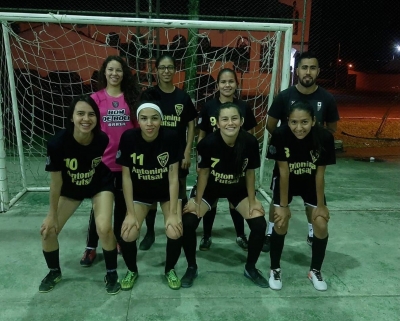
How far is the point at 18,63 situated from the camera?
6156 mm

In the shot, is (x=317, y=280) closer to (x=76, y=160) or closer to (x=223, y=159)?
Answer: (x=223, y=159)

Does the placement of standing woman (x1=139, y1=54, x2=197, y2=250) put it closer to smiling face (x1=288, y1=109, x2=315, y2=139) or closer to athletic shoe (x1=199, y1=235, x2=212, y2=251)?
athletic shoe (x1=199, y1=235, x2=212, y2=251)

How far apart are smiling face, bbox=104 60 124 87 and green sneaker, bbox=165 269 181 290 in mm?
1611

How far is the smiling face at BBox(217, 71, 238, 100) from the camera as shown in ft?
11.5

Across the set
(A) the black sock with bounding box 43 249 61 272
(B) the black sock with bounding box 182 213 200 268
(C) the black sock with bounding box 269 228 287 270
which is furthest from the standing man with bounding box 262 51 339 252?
(A) the black sock with bounding box 43 249 61 272

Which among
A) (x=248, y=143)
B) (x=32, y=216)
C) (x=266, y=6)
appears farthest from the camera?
(x=266, y=6)

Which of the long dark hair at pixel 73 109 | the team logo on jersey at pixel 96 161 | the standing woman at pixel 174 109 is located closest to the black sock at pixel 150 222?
the standing woman at pixel 174 109

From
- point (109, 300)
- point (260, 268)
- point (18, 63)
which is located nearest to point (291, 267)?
point (260, 268)

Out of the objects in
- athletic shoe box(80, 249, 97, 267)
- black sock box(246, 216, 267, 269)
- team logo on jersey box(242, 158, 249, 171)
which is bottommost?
athletic shoe box(80, 249, 97, 267)

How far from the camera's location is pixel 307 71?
3439mm

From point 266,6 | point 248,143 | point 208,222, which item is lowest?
point 208,222

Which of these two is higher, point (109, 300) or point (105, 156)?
point (105, 156)

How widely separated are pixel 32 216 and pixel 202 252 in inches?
79.8

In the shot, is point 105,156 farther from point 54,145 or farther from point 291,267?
point 291,267
